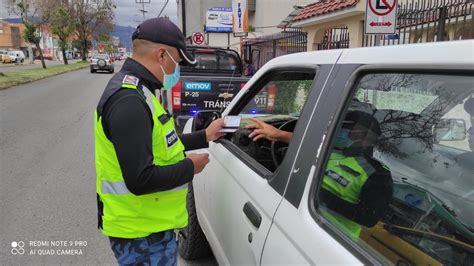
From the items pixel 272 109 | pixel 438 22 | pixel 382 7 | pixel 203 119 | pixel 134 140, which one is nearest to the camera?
pixel 134 140

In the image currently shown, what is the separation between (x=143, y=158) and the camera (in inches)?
69.0

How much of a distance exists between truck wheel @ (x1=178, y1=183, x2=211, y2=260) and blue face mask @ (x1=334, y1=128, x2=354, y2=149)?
190 centimetres

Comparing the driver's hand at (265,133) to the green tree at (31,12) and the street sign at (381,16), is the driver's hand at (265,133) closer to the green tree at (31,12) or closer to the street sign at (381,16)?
the street sign at (381,16)

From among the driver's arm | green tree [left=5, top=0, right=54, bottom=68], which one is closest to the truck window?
the driver's arm

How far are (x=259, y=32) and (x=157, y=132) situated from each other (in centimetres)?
2708

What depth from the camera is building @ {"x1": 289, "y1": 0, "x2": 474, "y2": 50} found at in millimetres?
5957

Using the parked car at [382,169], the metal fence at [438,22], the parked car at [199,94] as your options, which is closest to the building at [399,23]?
the metal fence at [438,22]

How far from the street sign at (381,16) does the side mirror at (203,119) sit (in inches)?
126

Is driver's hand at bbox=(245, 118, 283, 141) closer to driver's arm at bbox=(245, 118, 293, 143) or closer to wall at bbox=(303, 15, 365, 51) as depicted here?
driver's arm at bbox=(245, 118, 293, 143)

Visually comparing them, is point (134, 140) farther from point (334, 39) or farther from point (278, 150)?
point (334, 39)

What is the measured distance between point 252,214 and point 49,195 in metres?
3.77

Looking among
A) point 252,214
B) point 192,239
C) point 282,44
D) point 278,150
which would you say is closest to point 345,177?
point 252,214

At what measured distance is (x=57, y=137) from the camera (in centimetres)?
820

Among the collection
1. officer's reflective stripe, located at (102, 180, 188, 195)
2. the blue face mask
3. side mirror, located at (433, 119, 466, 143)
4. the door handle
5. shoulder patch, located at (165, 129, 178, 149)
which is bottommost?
the door handle
